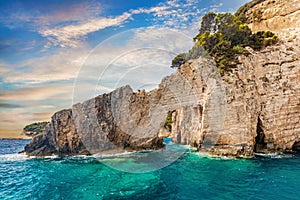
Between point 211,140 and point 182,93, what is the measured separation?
1124 centimetres

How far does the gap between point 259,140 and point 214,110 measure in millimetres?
6869

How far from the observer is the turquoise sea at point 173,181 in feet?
43.2

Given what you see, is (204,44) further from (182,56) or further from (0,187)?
(0,187)

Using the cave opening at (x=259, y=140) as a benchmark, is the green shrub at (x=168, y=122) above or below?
above

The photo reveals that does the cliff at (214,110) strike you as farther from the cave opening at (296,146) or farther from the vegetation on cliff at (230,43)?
the vegetation on cliff at (230,43)

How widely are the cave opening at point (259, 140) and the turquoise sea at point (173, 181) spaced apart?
2881mm

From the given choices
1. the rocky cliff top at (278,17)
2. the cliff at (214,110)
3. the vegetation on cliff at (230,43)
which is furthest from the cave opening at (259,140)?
the rocky cliff top at (278,17)

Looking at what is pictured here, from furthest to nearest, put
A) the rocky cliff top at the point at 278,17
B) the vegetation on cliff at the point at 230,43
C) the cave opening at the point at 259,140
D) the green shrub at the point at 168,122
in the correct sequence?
the green shrub at the point at 168,122
the rocky cliff top at the point at 278,17
the vegetation on cliff at the point at 230,43
the cave opening at the point at 259,140

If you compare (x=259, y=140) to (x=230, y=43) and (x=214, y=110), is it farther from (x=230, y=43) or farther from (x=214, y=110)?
(x=230, y=43)

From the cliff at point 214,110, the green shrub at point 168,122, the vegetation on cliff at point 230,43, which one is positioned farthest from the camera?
the green shrub at point 168,122

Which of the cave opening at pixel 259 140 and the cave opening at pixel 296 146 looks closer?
the cave opening at pixel 296 146

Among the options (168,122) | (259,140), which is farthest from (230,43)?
(168,122)

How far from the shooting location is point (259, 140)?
25.6m

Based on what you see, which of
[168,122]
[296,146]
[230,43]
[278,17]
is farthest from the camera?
[168,122]
